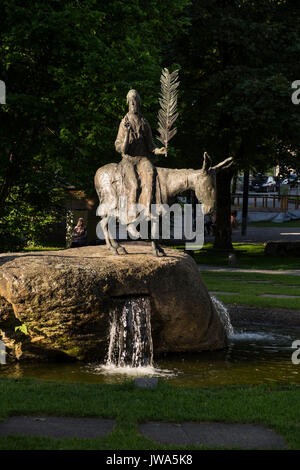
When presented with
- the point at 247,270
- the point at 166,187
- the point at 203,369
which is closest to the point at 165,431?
the point at 203,369

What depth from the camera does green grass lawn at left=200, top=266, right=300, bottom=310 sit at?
15.9 meters

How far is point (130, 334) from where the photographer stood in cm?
1073

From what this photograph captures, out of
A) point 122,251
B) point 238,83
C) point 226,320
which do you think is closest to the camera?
point 122,251

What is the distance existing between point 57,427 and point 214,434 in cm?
140

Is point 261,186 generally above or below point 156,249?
above

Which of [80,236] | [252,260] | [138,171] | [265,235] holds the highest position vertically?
[138,171]

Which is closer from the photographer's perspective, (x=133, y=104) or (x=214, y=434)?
(x=214, y=434)

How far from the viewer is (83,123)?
21.5 m

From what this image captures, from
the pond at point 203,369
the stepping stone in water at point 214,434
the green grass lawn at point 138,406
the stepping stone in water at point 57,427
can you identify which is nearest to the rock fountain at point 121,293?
the pond at point 203,369

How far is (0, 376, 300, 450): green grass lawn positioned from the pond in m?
1.18

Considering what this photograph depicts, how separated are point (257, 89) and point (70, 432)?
23885mm

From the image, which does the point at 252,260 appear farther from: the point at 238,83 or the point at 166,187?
the point at 166,187

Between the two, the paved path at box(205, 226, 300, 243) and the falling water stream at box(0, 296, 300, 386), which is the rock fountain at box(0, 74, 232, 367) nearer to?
the falling water stream at box(0, 296, 300, 386)

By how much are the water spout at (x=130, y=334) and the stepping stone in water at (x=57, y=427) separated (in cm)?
393
